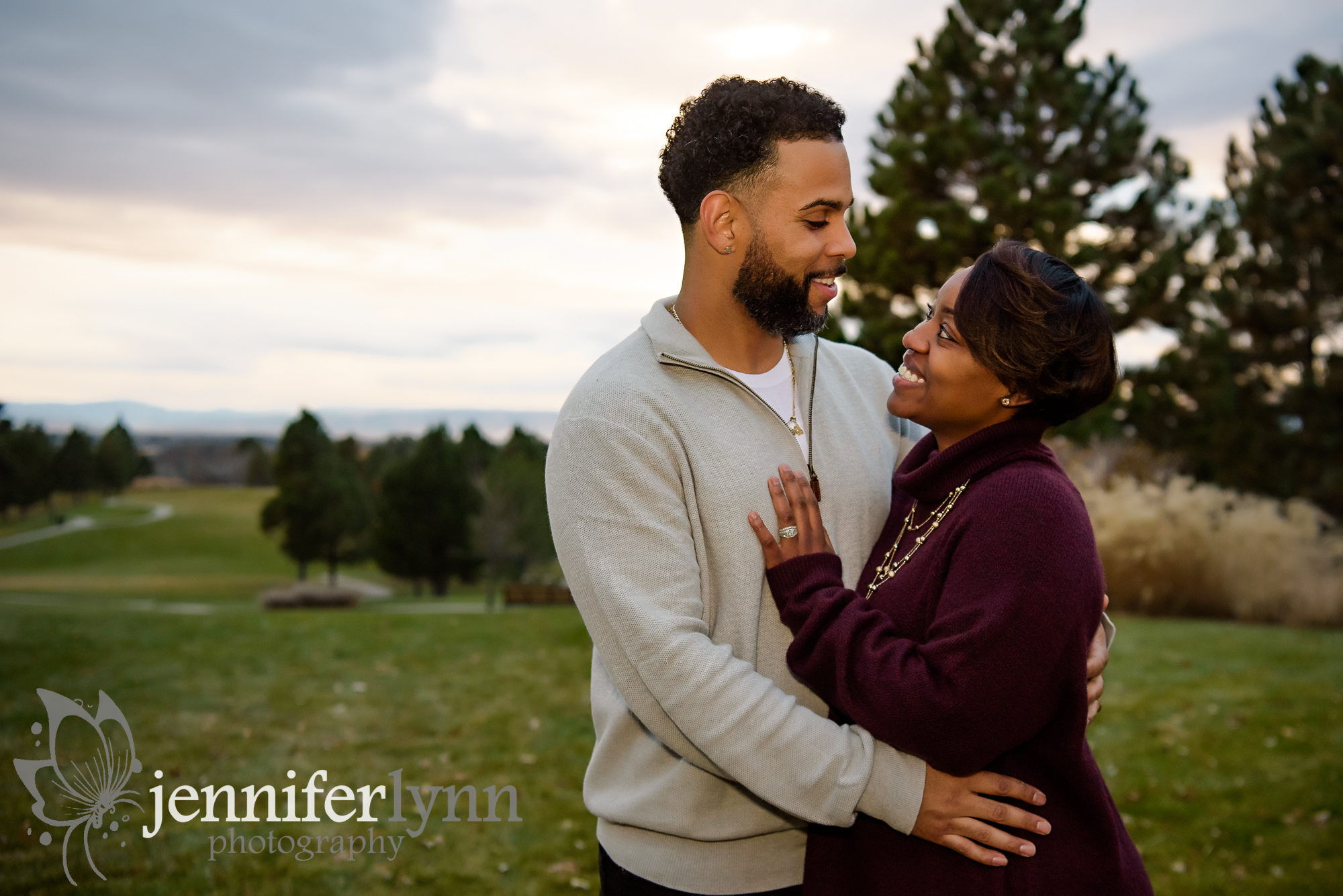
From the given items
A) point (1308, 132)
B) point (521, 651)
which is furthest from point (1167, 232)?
point (521, 651)

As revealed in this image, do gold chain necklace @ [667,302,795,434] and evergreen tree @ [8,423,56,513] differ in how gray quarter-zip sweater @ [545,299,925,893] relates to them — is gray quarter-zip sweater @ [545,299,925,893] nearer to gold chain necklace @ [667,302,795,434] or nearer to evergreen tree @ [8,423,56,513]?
gold chain necklace @ [667,302,795,434]

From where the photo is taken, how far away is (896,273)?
15188mm

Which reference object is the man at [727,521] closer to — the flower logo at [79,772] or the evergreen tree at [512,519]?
the flower logo at [79,772]

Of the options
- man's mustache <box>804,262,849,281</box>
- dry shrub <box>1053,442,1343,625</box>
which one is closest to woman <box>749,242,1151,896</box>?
man's mustache <box>804,262,849,281</box>

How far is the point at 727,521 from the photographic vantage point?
2078mm

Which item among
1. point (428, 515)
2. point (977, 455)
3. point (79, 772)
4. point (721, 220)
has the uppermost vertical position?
point (721, 220)

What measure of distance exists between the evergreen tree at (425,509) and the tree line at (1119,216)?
12.6 meters

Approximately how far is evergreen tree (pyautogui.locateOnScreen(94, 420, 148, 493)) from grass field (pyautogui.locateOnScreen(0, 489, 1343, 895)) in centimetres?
755

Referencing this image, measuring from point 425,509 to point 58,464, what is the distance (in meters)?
9.12

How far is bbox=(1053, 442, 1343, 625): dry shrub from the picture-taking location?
36.0 feet

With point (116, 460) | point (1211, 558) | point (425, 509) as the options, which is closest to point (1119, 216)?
point (1211, 558)

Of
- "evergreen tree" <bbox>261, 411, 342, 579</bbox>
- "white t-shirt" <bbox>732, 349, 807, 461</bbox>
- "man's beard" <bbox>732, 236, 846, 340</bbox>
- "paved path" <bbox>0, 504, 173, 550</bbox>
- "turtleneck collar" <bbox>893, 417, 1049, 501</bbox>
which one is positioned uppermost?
"man's beard" <bbox>732, 236, 846, 340</bbox>

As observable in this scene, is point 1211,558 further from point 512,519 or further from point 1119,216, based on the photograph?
point 512,519

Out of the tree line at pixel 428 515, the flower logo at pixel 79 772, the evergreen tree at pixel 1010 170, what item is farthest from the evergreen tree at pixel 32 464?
the evergreen tree at pixel 1010 170
